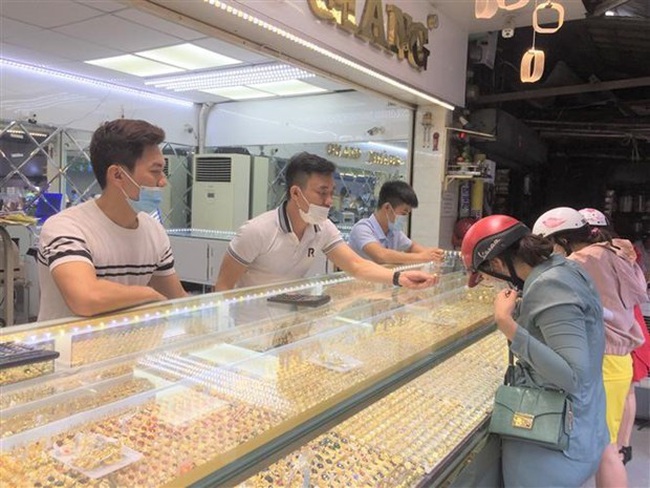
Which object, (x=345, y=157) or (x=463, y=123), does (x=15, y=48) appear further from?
(x=463, y=123)

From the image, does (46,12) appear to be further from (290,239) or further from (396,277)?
(396,277)

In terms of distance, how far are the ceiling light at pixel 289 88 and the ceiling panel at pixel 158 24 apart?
172 cm

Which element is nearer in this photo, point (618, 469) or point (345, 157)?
point (618, 469)

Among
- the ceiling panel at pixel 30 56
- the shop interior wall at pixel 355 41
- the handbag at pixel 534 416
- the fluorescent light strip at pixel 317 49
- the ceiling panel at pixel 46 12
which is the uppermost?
the ceiling panel at pixel 46 12

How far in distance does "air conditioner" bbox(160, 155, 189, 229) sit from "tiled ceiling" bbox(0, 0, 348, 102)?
179 cm

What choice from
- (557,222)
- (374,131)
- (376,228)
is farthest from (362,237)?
(374,131)

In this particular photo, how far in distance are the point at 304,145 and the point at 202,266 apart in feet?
7.09

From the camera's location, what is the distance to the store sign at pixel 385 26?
11.2 feet

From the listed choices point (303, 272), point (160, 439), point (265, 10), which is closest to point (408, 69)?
point (265, 10)

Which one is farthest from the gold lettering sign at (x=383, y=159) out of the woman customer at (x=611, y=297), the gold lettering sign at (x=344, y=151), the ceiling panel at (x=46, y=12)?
the woman customer at (x=611, y=297)

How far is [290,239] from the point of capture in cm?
258

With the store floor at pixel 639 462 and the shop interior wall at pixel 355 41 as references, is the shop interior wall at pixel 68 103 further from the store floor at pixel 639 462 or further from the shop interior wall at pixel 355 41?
the store floor at pixel 639 462

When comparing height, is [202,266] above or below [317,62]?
below

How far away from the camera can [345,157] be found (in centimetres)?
691
